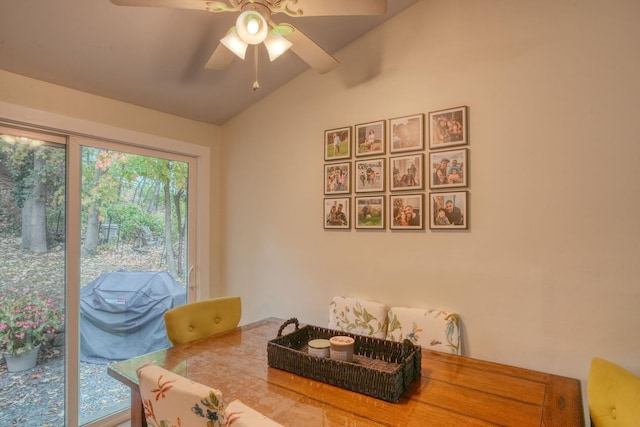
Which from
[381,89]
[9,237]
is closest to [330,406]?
[381,89]

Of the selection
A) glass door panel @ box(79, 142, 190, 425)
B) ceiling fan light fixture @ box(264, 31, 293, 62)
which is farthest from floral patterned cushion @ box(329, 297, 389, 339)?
ceiling fan light fixture @ box(264, 31, 293, 62)

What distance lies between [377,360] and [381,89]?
5.34ft

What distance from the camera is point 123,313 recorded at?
2434 mm

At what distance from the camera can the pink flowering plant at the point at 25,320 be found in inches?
75.8

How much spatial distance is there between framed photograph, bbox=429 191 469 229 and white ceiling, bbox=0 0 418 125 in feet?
4.00

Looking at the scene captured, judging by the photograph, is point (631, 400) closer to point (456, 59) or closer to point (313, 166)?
point (456, 59)

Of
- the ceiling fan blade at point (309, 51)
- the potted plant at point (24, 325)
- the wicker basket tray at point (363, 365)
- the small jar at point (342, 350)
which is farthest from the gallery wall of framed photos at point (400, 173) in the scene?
the potted plant at point (24, 325)

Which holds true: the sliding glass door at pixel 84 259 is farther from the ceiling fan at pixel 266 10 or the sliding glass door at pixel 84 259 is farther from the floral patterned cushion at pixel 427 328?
the floral patterned cushion at pixel 427 328

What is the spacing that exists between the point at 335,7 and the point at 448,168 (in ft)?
3.47

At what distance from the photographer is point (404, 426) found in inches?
41.3

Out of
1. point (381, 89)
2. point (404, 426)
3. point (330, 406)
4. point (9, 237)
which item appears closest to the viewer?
point (404, 426)

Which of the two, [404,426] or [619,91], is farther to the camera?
[619,91]

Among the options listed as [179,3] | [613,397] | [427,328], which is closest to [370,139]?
[427,328]

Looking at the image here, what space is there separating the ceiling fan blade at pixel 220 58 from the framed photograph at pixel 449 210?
4.37 ft
